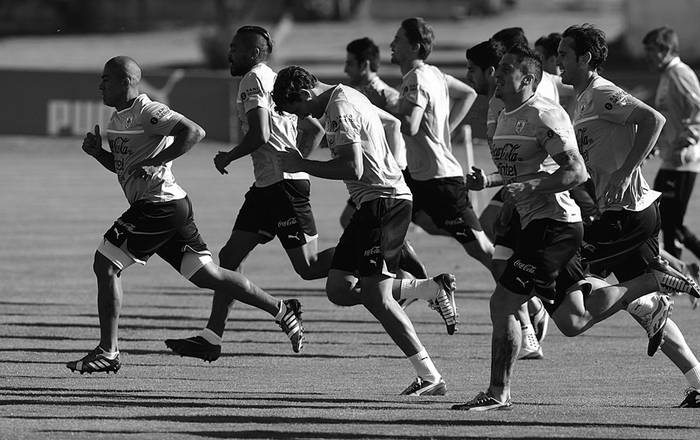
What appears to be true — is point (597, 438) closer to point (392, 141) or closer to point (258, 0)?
point (392, 141)

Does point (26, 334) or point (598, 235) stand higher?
point (598, 235)

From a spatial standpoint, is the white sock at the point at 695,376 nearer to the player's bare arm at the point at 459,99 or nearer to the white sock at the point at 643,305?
the white sock at the point at 643,305

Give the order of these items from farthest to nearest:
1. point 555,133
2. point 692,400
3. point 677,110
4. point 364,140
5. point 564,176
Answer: point 677,110 < point 364,140 < point 692,400 < point 555,133 < point 564,176

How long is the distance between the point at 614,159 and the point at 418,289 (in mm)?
1757

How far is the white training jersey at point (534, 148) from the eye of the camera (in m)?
7.88

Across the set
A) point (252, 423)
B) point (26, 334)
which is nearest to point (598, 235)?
point (252, 423)

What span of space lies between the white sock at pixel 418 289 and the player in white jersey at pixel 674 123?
427 centimetres

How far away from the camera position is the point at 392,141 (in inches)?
409

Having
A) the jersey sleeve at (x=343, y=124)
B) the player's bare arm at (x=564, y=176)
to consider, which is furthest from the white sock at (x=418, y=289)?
the player's bare arm at (x=564, y=176)

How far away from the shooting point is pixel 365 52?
1275 cm

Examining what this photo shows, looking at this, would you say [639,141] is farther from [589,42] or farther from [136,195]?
[136,195]

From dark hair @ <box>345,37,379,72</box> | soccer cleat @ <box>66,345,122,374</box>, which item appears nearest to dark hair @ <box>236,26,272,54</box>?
dark hair @ <box>345,37,379,72</box>

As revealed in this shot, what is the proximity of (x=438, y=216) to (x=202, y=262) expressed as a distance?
2.88 meters

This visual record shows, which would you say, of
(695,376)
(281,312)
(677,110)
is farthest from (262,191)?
(677,110)
